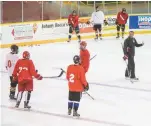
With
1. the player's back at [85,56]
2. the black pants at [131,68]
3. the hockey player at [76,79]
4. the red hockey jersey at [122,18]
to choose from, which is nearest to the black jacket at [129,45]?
the black pants at [131,68]

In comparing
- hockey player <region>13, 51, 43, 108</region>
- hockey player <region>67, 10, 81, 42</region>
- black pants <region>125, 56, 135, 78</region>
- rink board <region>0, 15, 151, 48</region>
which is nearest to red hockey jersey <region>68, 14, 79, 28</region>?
hockey player <region>67, 10, 81, 42</region>

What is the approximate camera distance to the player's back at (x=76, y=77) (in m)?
6.23

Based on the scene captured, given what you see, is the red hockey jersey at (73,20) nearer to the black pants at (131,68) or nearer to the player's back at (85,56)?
the black pants at (131,68)

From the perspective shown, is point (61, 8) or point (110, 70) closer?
point (110, 70)

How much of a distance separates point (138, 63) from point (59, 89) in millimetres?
4090

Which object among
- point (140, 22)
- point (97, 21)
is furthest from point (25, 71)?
point (140, 22)

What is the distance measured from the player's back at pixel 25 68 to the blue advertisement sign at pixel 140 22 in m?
13.8

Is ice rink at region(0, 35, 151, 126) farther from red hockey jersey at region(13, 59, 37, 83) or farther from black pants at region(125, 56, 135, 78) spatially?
red hockey jersey at region(13, 59, 37, 83)

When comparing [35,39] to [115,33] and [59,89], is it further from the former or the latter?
[59,89]

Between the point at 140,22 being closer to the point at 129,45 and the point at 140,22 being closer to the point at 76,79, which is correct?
the point at 129,45

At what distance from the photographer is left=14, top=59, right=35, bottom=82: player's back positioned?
6699 millimetres

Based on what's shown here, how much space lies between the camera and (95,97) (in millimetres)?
8062

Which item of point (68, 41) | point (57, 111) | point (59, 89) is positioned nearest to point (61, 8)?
point (68, 41)

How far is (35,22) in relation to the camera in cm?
1614
